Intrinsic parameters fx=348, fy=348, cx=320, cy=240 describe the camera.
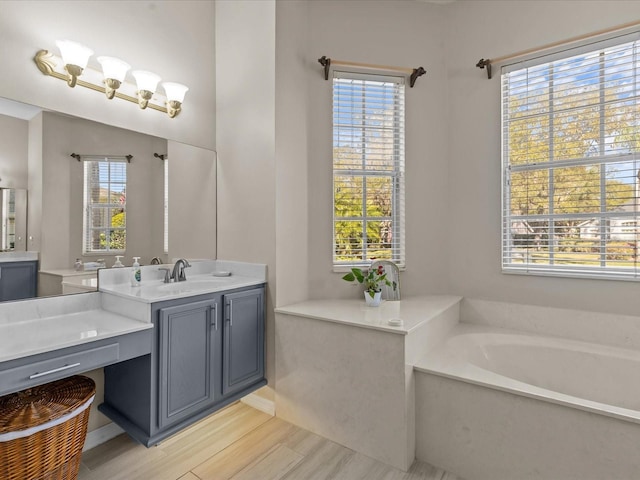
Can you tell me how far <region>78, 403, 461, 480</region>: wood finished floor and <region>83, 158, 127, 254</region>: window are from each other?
1166mm

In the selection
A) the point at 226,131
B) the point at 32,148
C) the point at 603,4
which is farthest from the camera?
the point at 226,131

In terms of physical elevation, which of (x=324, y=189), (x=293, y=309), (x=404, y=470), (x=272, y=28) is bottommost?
(x=404, y=470)

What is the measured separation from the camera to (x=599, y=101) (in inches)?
91.3

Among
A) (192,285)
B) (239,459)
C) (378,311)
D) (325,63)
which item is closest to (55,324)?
(192,285)

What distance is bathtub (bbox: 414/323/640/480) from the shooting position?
1506 mm

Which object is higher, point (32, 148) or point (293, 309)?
point (32, 148)

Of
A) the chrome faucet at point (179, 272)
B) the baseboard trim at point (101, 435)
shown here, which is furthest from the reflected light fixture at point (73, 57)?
the baseboard trim at point (101, 435)

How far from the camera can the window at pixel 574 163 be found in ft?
7.39

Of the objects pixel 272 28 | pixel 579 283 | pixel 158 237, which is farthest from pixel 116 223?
pixel 579 283

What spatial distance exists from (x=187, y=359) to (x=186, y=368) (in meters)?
0.05

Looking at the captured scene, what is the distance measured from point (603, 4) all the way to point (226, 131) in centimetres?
271

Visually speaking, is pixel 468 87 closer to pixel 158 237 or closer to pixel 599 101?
pixel 599 101

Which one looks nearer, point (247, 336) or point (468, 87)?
point (247, 336)

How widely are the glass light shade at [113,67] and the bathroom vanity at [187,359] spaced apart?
47.6 inches
